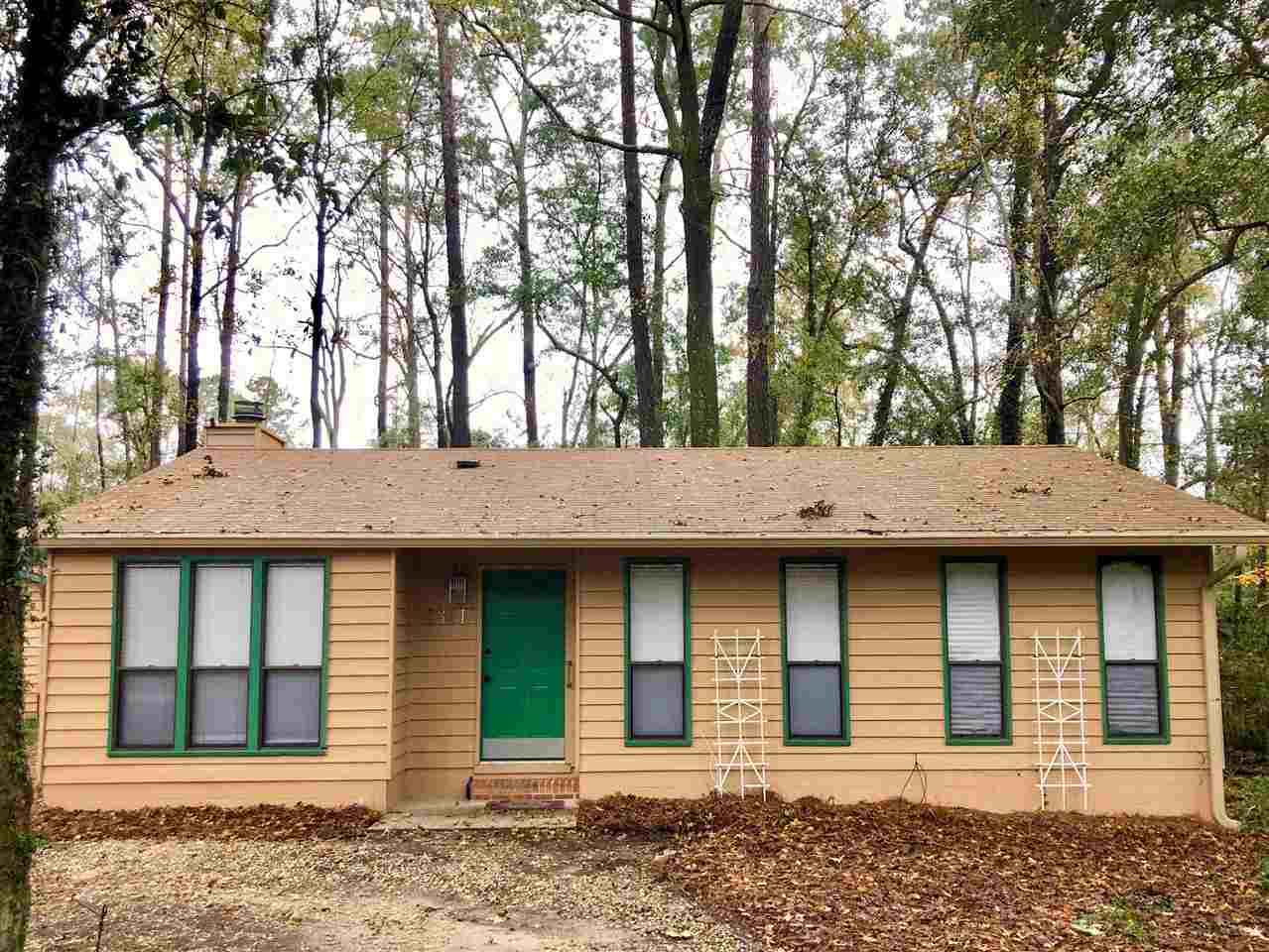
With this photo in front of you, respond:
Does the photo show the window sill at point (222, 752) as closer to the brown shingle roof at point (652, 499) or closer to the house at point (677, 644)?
the house at point (677, 644)

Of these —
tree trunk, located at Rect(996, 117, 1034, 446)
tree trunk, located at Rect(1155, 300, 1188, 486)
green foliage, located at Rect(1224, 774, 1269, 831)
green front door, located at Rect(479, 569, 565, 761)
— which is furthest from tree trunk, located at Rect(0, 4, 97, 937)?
tree trunk, located at Rect(1155, 300, 1188, 486)

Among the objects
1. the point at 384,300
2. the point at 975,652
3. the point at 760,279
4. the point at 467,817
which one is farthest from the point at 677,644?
the point at 384,300

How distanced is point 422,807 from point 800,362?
1285 cm

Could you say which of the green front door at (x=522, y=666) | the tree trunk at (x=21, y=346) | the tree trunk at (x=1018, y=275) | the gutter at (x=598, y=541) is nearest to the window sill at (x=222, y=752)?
the green front door at (x=522, y=666)

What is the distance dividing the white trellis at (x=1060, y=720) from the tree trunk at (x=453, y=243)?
13.3 m

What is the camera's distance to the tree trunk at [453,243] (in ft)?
62.0

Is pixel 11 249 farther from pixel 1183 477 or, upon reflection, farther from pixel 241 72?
pixel 1183 477

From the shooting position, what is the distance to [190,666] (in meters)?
8.19

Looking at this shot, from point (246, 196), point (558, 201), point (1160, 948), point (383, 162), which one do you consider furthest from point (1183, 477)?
point (246, 196)

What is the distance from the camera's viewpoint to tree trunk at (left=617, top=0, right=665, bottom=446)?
17188mm

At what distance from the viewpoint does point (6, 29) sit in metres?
4.71

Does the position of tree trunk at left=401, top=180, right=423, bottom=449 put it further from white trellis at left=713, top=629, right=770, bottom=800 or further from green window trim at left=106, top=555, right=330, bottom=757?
white trellis at left=713, top=629, right=770, bottom=800

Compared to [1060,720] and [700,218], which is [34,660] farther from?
[1060,720]

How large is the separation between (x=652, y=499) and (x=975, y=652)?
3.35m
